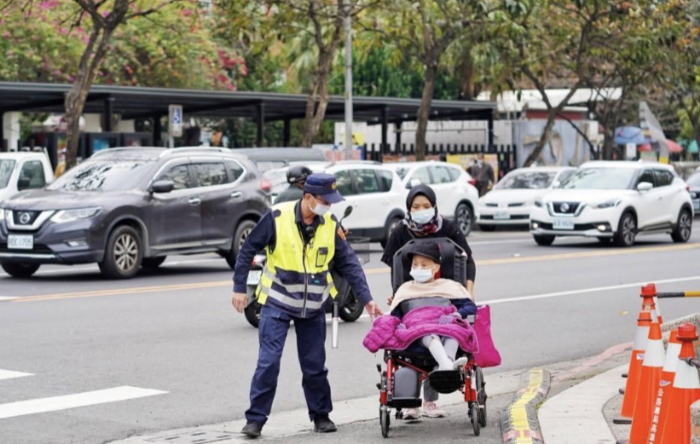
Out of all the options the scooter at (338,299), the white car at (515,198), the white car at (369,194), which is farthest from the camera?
the white car at (515,198)

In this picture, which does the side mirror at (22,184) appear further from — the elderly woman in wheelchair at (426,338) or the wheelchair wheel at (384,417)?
the wheelchair wheel at (384,417)

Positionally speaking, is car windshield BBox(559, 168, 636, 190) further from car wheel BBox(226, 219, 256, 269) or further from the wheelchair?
the wheelchair

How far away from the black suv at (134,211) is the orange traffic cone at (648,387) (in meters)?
12.4

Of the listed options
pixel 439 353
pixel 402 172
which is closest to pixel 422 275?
pixel 439 353

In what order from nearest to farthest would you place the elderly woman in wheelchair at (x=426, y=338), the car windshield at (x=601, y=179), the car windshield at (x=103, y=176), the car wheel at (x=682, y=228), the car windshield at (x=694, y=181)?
1. the elderly woman in wheelchair at (x=426, y=338)
2. the car windshield at (x=103, y=176)
3. the car windshield at (x=601, y=179)
4. the car wheel at (x=682, y=228)
5. the car windshield at (x=694, y=181)

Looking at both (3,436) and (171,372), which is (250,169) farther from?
(3,436)

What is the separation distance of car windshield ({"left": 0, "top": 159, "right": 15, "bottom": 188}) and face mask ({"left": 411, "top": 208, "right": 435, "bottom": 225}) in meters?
17.2

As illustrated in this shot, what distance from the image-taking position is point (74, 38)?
46.6 metres

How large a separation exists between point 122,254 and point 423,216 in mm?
11245

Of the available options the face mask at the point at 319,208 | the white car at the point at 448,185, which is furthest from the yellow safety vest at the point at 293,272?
the white car at the point at 448,185

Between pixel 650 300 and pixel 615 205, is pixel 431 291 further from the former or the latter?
pixel 615 205

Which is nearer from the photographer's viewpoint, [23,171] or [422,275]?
[422,275]

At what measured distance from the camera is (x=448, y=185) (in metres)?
30.7

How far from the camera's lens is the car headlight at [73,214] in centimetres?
1933
